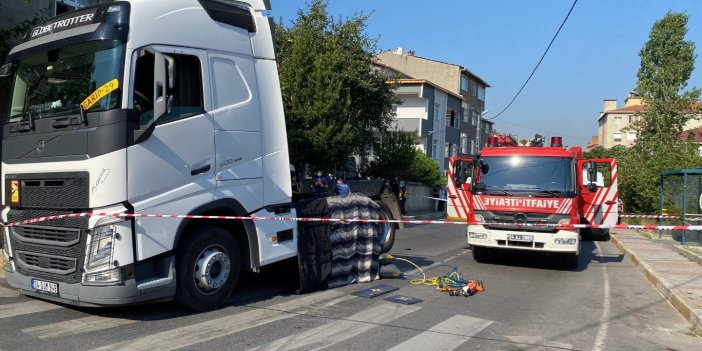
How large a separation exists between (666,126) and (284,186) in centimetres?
2732

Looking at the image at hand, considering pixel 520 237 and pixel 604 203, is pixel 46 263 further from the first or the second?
pixel 604 203

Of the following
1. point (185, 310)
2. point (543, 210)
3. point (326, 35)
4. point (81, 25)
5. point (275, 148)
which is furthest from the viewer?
point (326, 35)

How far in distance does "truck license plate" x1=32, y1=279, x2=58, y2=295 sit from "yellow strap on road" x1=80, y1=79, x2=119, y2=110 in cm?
188

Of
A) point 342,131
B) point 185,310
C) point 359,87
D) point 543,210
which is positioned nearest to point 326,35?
point 359,87

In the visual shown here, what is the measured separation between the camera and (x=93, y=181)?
5254 millimetres

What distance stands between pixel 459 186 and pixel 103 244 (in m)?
7.71

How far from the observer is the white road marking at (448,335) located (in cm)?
522

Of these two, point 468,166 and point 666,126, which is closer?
point 468,166

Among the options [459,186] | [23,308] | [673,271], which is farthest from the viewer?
[459,186]

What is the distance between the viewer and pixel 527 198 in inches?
396

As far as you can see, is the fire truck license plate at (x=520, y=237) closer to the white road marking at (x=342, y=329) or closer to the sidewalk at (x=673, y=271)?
the sidewalk at (x=673, y=271)

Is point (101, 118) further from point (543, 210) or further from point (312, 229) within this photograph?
point (543, 210)

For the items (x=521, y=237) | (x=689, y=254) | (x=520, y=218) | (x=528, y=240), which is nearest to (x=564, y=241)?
(x=528, y=240)

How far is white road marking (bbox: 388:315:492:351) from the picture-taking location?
205 inches
